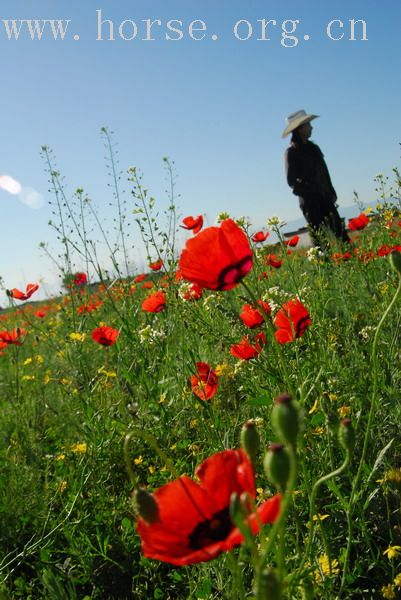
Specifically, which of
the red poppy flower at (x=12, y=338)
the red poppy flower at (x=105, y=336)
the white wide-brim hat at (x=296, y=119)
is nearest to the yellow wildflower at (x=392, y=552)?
the red poppy flower at (x=105, y=336)

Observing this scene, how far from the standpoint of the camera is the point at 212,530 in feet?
2.41

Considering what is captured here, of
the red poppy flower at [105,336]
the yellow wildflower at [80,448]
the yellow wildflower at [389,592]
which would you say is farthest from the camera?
the red poppy flower at [105,336]

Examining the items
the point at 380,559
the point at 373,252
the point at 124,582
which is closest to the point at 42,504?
the point at 124,582

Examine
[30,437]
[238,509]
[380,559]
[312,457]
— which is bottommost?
[380,559]

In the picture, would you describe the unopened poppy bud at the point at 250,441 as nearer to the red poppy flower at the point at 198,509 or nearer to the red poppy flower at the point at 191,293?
the red poppy flower at the point at 198,509

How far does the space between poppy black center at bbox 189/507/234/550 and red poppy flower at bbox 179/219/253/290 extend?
0.50m

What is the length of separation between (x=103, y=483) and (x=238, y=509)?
1.61 meters

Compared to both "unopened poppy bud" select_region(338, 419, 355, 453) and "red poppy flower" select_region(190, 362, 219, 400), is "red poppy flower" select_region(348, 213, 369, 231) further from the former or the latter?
"unopened poppy bud" select_region(338, 419, 355, 453)

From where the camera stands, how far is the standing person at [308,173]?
22.0 feet

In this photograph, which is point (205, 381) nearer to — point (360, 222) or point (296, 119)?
point (360, 222)

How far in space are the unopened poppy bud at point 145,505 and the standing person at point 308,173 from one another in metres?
6.16

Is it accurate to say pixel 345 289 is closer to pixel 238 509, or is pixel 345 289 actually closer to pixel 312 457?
pixel 312 457

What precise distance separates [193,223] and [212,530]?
235 cm

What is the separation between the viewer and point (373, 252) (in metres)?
3.16
